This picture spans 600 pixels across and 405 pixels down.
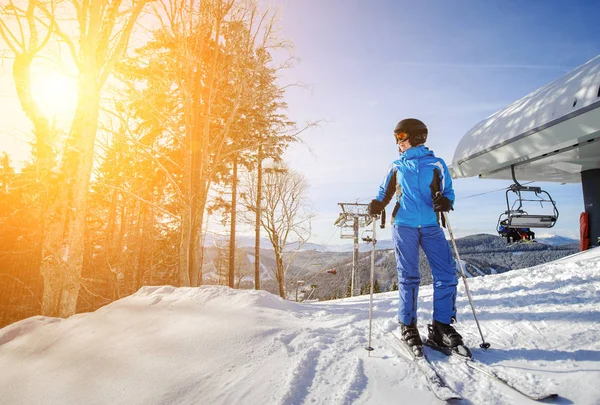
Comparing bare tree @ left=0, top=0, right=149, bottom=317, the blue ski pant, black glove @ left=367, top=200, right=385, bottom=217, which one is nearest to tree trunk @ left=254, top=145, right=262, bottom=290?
bare tree @ left=0, top=0, right=149, bottom=317

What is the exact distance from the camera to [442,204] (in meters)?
3.08

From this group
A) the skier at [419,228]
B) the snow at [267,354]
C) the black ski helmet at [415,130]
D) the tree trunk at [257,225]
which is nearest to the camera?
the snow at [267,354]

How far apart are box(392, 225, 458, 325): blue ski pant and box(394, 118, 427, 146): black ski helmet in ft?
3.40

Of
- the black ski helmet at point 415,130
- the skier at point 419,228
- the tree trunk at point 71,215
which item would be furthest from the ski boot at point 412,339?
the tree trunk at point 71,215

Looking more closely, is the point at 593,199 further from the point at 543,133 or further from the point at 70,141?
the point at 70,141

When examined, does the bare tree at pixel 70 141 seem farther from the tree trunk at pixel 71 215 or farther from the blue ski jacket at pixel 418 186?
the blue ski jacket at pixel 418 186

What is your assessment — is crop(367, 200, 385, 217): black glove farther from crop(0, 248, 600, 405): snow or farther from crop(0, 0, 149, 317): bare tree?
crop(0, 0, 149, 317): bare tree

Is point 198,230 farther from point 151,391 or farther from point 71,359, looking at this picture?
point 151,391

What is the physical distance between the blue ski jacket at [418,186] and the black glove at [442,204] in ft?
0.28

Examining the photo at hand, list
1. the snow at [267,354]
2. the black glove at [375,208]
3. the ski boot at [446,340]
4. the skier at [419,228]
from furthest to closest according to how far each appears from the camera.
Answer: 1. the black glove at [375,208]
2. the skier at [419,228]
3. the ski boot at [446,340]
4. the snow at [267,354]

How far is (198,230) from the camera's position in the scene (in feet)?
27.3

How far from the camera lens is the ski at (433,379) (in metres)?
1.92

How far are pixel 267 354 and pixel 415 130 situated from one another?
291 cm

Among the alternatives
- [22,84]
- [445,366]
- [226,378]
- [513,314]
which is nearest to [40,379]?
[226,378]
